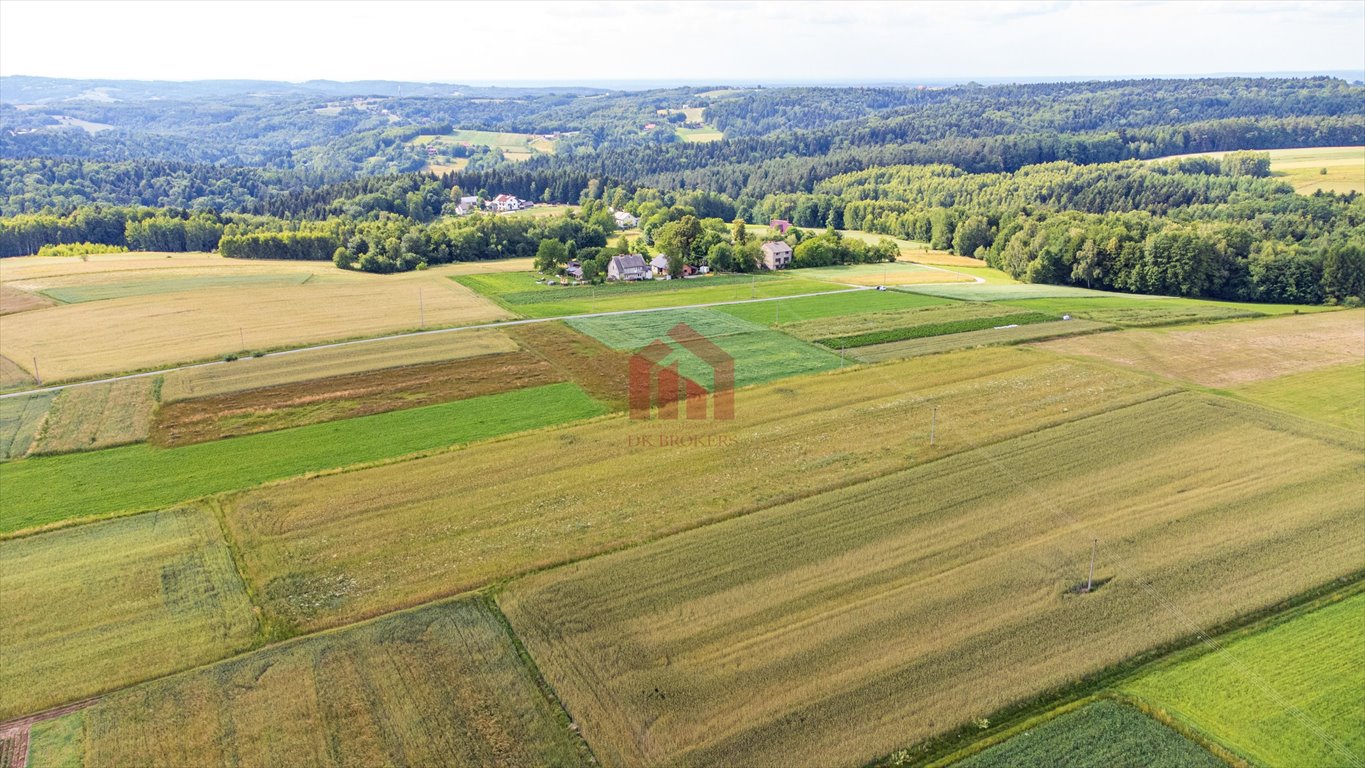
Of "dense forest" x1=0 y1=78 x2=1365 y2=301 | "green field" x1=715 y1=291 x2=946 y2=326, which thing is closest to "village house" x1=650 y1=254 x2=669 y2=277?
"dense forest" x1=0 y1=78 x2=1365 y2=301

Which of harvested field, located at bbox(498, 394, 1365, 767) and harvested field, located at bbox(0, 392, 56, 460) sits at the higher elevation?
harvested field, located at bbox(498, 394, 1365, 767)

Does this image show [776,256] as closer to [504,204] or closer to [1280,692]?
[504,204]

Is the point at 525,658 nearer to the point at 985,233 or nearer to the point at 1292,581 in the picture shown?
the point at 1292,581

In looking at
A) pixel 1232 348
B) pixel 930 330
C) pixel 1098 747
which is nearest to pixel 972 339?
pixel 930 330

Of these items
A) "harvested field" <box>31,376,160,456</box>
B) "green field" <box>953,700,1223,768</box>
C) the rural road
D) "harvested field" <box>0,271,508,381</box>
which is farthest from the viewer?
"harvested field" <box>0,271,508,381</box>

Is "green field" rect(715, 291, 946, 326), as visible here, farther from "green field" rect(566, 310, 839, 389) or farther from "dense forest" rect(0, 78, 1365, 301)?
"dense forest" rect(0, 78, 1365, 301)
